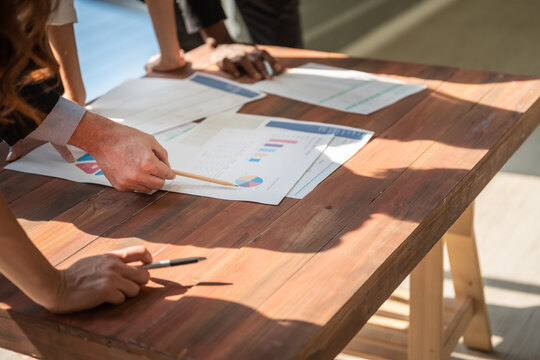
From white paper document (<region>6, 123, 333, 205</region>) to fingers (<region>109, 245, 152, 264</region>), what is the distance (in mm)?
226

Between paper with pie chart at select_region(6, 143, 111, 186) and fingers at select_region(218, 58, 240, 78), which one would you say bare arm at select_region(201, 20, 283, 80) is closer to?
fingers at select_region(218, 58, 240, 78)

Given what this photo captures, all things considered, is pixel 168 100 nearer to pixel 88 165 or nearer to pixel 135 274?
pixel 88 165

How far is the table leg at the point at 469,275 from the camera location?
1725 mm

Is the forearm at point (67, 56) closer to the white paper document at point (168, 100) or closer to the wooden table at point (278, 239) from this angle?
the white paper document at point (168, 100)

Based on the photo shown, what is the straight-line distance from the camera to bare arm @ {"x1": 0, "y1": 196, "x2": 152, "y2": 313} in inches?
34.4

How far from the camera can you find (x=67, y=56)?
5.02ft

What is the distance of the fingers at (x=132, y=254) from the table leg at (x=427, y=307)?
2.13 ft

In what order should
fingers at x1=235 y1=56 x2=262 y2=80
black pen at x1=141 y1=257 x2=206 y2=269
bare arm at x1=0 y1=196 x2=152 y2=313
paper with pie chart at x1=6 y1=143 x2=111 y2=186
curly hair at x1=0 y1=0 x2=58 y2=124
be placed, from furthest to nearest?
fingers at x1=235 y1=56 x2=262 y2=80 < paper with pie chart at x1=6 y1=143 x2=111 y2=186 < black pen at x1=141 y1=257 x2=206 y2=269 < bare arm at x1=0 y1=196 x2=152 y2=313 < curly hair at x1=0 y1=0 x2=58 y2=124

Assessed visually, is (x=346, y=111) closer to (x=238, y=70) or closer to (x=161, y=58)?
(x=238, y=70)

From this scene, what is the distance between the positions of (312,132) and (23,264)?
2.23 ft

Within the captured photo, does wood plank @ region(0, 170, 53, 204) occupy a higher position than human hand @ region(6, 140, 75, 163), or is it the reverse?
human hand @ region(6, 140, 75, 163)

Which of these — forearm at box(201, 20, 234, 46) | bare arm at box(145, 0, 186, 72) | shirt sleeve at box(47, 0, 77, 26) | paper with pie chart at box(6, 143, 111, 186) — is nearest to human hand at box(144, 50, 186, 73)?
bare arm at box(145, 0, 186, 72)

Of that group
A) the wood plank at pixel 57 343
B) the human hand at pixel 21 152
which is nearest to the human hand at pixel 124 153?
the human hand at pixel 21 152

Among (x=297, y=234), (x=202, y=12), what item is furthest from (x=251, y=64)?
(x=297, y=234)
